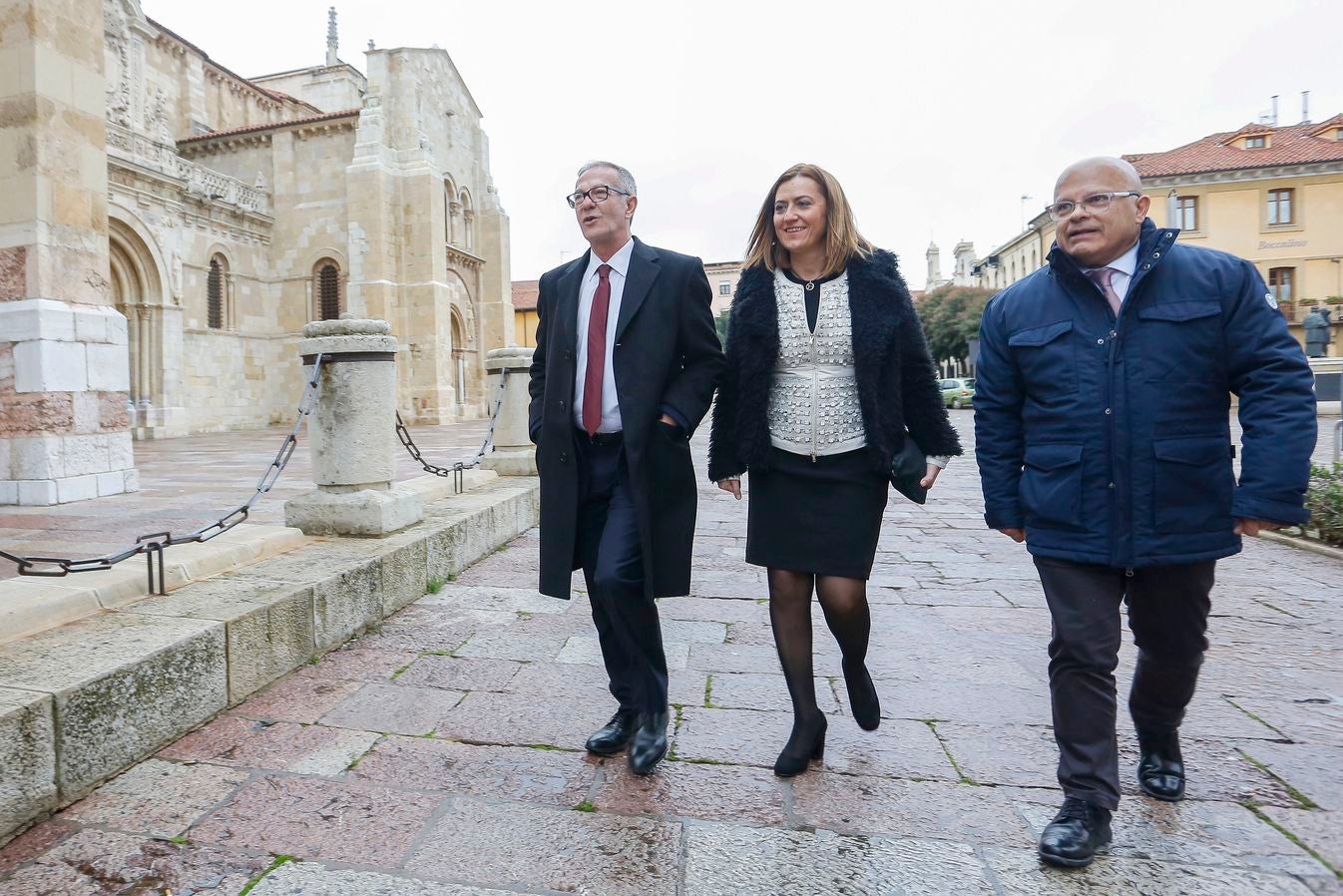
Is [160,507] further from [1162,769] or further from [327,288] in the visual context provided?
[327,288]

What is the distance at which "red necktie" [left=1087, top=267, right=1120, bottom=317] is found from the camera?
2355 mm

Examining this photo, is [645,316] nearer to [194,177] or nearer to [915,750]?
A: [915,750]

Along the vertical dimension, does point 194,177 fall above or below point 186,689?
above

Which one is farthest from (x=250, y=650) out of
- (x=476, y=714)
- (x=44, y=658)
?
(x=476, y=714)

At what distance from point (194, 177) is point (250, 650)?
21137 millimetres

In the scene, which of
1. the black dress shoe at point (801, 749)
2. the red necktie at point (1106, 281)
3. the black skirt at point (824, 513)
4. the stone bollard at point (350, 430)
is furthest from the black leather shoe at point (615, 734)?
the stone bollard at point (350, 430)

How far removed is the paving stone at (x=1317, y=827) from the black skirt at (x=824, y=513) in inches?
52.0

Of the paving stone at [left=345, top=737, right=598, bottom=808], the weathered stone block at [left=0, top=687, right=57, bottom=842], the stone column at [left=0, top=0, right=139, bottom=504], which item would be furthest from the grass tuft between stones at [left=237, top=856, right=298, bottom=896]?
the stone column at [left=0, top=0, right=139, bottom=504]

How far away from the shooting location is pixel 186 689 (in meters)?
2.94

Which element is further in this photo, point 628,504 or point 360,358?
point 360,358

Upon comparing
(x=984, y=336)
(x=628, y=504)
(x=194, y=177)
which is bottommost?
(x=628, y=504)

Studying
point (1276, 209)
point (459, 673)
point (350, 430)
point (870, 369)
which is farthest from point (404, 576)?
point (1276, 209)

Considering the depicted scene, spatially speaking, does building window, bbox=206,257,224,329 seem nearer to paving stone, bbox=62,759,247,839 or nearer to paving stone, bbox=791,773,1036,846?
paving stone, bbox=62,759,247,839

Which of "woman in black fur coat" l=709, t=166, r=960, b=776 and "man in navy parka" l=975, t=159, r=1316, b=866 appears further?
"woman in black fur coat" l=709, t=166, r=960, b=776
